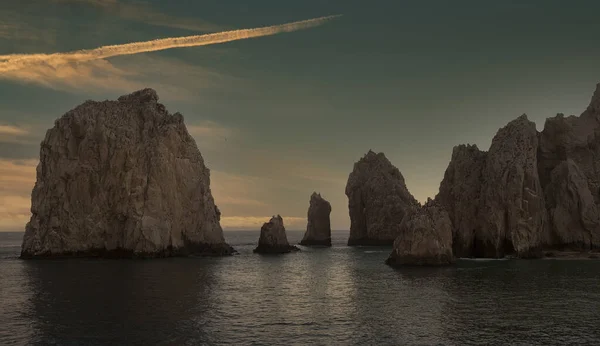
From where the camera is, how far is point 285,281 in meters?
65.8

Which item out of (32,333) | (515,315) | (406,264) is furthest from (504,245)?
(32,333)

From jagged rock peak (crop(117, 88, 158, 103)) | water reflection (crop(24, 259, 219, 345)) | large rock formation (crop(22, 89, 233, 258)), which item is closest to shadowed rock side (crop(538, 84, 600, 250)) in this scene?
water reflection (crop(24, 259, 219, 345))

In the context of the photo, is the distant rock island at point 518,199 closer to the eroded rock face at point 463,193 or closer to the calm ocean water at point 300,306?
the eroded rock face at point 463,193

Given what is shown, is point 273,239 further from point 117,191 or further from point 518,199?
point 518,199

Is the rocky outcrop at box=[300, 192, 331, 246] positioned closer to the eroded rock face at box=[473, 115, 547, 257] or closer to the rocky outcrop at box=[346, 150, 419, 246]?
the rocky outcrop at box=[346, 150, 419, 246]

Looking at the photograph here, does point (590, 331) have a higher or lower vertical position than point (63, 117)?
lower

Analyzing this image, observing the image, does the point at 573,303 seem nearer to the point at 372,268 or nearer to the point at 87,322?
the point at 372,268

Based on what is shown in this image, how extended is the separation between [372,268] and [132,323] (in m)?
49.7

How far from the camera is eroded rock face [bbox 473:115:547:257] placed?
300 ft

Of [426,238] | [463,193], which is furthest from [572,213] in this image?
[426,238]

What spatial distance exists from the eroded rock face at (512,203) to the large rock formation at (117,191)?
5692 centimetres

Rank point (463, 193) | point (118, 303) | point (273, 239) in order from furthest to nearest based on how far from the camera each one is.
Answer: point (273, 239) < point (463, 193) < point (118, 303)

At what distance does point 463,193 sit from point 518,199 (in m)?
11.8

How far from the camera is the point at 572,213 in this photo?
323 ft
